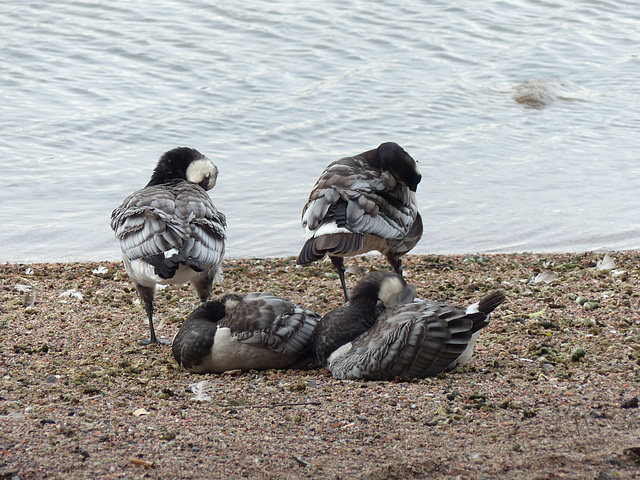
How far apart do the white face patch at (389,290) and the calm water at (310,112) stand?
446 cm

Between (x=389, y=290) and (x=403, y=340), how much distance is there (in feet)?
2.61

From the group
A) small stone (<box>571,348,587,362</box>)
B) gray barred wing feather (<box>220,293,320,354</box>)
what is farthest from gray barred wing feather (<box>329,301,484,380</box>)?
small stone (<box>571,348,587,362</box>)

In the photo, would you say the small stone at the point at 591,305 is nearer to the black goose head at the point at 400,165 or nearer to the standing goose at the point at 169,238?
the black goose head at the point at 400,165

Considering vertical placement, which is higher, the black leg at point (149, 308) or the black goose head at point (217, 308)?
the black goose head at point (217, 308)

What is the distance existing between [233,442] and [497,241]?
7.34 meters

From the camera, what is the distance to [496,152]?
14.5 m

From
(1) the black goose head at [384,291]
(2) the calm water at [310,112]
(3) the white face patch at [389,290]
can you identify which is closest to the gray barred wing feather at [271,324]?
(1) the black goose head at [384,291]

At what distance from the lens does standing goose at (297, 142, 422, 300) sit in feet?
22.5

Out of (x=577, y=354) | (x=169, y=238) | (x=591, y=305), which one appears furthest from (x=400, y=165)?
(x=577, y=354)

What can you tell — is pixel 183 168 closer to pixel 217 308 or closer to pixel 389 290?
pixel 217 308

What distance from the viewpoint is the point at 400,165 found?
25.2ft

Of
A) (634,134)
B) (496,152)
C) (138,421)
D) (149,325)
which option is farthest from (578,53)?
(138,421)

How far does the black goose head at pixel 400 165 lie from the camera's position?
7668 millimetres

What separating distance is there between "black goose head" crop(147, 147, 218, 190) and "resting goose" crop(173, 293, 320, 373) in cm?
208
